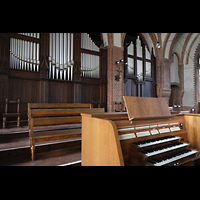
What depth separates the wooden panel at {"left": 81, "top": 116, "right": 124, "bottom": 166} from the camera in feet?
4.18

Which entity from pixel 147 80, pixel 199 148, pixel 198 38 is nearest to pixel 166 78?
pixel 147 80

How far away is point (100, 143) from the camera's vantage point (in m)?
1.46

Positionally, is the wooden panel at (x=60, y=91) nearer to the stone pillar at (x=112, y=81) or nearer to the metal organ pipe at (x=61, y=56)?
the metal organ pipe at (x=61, y=56)

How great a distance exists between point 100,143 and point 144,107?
798 millimetres

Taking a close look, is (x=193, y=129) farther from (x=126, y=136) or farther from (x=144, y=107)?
(x=126, y=136)

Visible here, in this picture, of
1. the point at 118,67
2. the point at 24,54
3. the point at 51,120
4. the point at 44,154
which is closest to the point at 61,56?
the point at 24,54

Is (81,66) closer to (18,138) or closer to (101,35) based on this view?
(101,35)

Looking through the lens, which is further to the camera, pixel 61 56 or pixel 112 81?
pixel 112 81

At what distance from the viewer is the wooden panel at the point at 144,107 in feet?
5.74

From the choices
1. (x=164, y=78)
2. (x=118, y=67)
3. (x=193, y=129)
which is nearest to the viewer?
(x=193, y=129)

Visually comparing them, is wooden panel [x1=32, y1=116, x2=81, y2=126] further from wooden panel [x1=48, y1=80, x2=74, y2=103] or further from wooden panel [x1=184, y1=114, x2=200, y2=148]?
wooden panel [x1=48, y1=80, x2=74, y2=103]

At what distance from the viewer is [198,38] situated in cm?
911

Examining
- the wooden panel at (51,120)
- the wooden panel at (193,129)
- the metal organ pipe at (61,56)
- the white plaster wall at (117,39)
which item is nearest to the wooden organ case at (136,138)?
the wooden panel at (193,129)
